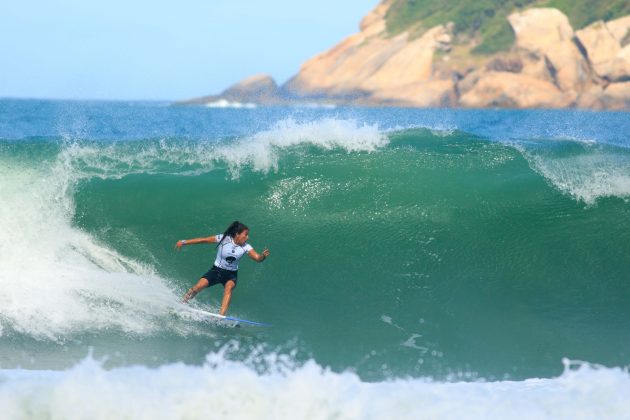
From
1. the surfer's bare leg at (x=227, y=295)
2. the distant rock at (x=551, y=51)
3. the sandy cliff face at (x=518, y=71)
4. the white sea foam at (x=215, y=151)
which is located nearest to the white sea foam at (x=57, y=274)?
the surfer's bare leg at (x=227, y=295)

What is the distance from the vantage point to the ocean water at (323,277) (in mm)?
5371

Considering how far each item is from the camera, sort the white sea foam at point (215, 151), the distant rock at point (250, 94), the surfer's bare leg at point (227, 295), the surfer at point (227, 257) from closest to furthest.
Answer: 1. the surfer's bare leg at point (227, 295)
2. the surfer at point (227, 257)
3. the white sea foam at point (215, 151)
4. the distant rock at point (250, 94)

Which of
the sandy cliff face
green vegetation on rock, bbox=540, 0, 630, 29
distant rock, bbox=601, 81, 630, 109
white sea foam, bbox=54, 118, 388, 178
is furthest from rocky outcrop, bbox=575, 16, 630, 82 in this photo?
white sea foam, bbox=54, 118, 388, 178

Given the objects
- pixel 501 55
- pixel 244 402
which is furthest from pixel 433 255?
pixel 501 55

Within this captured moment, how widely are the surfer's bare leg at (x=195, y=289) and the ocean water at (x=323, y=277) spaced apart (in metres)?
0.15

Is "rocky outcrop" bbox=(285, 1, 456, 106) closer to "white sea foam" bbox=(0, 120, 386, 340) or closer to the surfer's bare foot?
"white sea foam" bbox=(0, 120, 386, 340)

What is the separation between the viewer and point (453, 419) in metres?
5.13

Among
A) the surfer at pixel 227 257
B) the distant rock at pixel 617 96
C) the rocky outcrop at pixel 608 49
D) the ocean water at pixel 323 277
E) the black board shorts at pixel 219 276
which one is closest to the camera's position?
the ocean water at pixel 323 277

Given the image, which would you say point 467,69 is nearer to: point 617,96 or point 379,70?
point 379,70

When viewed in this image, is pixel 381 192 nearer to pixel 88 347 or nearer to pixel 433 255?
pixel 433 255

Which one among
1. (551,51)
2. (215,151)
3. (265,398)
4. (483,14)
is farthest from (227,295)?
(483,14)

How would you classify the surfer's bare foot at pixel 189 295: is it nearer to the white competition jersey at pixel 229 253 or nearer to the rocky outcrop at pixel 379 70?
the white competition jersey at pixel 229 253

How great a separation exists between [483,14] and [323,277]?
314 feet

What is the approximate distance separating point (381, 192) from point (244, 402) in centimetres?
595
